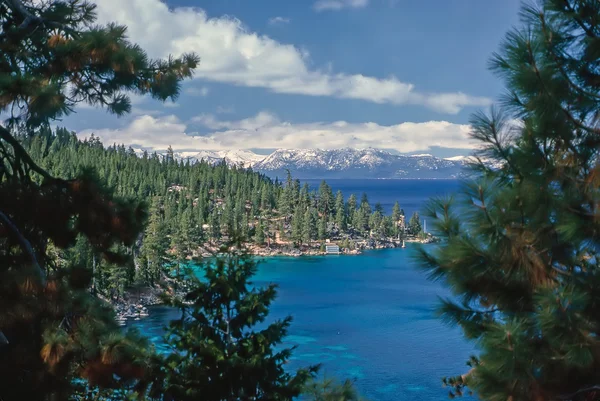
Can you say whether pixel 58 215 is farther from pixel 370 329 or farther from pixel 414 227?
pixel 414 227

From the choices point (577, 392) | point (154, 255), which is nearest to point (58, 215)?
point (577, 392)

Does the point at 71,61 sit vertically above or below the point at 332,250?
above

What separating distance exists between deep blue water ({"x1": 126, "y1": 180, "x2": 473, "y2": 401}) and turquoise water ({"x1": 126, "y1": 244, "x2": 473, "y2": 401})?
0.03 meters

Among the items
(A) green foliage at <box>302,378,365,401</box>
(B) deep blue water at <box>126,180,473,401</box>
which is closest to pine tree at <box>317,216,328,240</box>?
(B) deep blue water at <box>126,180,473,401</box>

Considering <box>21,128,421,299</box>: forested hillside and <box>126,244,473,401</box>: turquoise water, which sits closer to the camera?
<box>126,244,473,401</box>: turquoise water

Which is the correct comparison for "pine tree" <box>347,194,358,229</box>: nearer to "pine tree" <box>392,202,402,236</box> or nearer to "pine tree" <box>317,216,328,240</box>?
"pine tree" <box>392,202,402,236</box>

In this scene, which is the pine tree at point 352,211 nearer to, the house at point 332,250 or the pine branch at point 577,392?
the house at point 332,250

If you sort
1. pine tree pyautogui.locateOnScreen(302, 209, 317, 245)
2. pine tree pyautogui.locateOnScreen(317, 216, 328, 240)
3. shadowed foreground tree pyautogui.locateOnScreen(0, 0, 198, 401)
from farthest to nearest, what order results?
pine tree pyautogui.locateOnScreen(317, 216, 328, 240) → pine tree pyautogui.locateOnScreen(302, 209, 317, 245) → shadowed foreground tree pyautogui.locateOnScreen(0, 0, 198, 401)

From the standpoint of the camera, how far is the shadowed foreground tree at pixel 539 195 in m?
2.45

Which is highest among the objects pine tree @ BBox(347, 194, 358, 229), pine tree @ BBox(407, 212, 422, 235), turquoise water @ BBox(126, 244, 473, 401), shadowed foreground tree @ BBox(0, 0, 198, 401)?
shadowed foreground tree @ BBox(0, 0, 198, 401)

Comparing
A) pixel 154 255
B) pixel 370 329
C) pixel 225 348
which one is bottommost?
pixel 370 329

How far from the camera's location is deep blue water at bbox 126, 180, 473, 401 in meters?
15.4

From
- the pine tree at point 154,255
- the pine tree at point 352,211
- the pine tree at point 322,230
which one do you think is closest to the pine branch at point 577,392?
the pine tree at point 154,255

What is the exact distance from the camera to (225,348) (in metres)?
4.28
